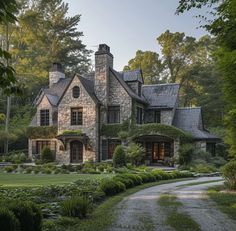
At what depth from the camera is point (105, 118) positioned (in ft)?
117

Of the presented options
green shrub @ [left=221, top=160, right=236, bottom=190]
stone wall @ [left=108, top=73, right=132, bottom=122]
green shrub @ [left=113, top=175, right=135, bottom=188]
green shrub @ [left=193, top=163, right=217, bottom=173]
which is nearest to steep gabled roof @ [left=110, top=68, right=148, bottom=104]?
stone wall @ [left=108, top=73, right=132, bottom=122]

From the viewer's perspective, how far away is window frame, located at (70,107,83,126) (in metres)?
35.5

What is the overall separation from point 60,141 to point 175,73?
23.8m

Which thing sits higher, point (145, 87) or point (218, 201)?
point (145, 87)

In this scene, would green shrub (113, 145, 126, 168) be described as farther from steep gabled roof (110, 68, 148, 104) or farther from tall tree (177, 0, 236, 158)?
tall tree (177, 0, 236, 158)

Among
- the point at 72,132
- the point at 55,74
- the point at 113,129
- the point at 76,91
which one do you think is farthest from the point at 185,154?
the point at 55,74

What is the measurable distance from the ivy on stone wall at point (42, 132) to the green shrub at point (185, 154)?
12.1 m

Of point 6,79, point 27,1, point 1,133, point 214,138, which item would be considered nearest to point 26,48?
point 27,1

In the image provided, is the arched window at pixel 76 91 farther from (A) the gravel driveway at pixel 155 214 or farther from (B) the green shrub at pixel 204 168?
(A) the gravel driveway at pixel 155 214

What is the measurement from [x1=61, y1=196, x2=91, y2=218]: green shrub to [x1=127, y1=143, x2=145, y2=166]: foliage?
21738mm

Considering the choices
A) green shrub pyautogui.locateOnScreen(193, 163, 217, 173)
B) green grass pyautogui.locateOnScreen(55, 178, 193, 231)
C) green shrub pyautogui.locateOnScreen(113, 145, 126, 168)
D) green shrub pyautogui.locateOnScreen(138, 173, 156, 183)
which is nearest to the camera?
green grass pyautogui.locateOnScreen(55, 178, 193, 231)

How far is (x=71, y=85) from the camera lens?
3559 centimetres

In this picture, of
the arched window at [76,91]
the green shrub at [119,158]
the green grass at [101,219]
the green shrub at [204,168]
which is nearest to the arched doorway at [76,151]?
the arched window at [76,91]

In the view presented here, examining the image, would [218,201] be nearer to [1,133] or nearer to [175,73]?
[1,133]
